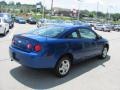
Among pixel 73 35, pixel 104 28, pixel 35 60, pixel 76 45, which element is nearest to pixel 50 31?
pixel 73 35

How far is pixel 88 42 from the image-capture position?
22.9 feet

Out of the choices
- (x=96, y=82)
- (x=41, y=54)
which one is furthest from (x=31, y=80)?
(x=96, y=82)

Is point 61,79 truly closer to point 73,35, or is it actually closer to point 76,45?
point 76,45

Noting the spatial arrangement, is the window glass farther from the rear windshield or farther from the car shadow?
the car shadow

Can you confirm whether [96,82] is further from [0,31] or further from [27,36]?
[0,31]

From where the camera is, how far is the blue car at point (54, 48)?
5320 millimetres

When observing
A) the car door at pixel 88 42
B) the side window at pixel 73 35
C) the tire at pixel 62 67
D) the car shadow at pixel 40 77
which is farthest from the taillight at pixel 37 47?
the car door at pixel 88 42

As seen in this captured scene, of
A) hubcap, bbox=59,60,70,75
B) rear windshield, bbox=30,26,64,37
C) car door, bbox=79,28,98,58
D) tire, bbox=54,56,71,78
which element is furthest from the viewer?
car door, bbox=79,28,98,58

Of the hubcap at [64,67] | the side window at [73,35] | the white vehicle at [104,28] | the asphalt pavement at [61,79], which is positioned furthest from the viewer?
the white vehicle at [104,28]

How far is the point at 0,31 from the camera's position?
1414 cm

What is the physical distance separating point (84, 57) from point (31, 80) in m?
2.18

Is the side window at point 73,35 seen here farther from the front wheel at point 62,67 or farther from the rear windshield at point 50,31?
the front wheel at point 62,67

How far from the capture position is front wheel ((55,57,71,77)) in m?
5.77

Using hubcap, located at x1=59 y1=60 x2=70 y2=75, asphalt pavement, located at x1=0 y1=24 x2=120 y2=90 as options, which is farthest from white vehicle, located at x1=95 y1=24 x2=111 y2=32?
hubcap, located at x1=59 y1=60 x2=70 y2=75
